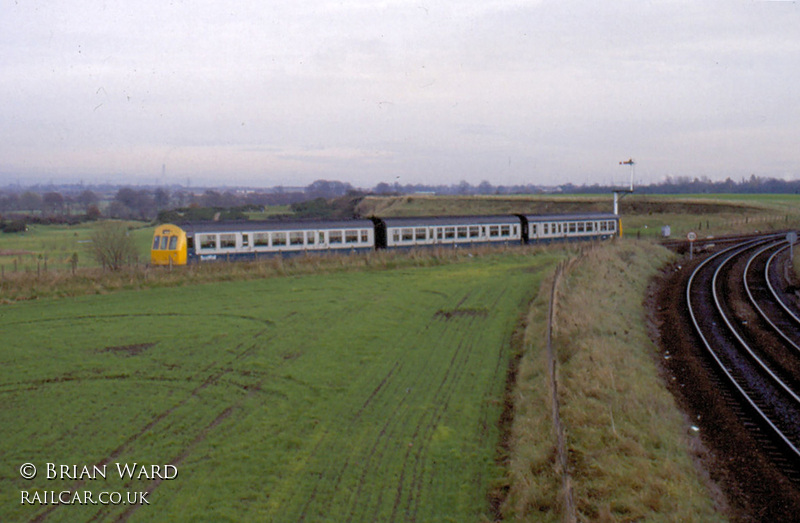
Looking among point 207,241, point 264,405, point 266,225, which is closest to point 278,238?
point 266,225

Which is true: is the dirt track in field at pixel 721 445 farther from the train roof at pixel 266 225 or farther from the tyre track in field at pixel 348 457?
the train roof at pixel 266 225

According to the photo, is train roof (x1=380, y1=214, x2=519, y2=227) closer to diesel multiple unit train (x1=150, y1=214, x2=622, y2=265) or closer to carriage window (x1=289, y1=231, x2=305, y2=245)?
diesel multiple unit train (x1=150, y1=214, x2=622, y2=265)

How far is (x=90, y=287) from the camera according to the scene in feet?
87.6

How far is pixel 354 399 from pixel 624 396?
557 cm

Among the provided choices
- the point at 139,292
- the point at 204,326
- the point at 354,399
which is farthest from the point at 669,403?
the point at 139,292

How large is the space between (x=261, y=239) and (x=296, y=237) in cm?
214

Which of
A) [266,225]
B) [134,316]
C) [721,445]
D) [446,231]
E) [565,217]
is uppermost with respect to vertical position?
[266,225]

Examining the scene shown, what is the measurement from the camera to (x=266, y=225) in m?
33.8

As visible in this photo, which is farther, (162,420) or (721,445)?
(162,420)

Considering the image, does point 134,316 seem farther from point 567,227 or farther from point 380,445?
point 567,227

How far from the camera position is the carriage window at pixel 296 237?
34594 millimetres

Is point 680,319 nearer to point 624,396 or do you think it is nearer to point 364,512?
point 624,396

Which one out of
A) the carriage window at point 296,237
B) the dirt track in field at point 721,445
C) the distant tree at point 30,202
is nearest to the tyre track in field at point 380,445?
the dirt track in field at point 721,445

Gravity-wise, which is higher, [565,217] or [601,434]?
[565,217]
